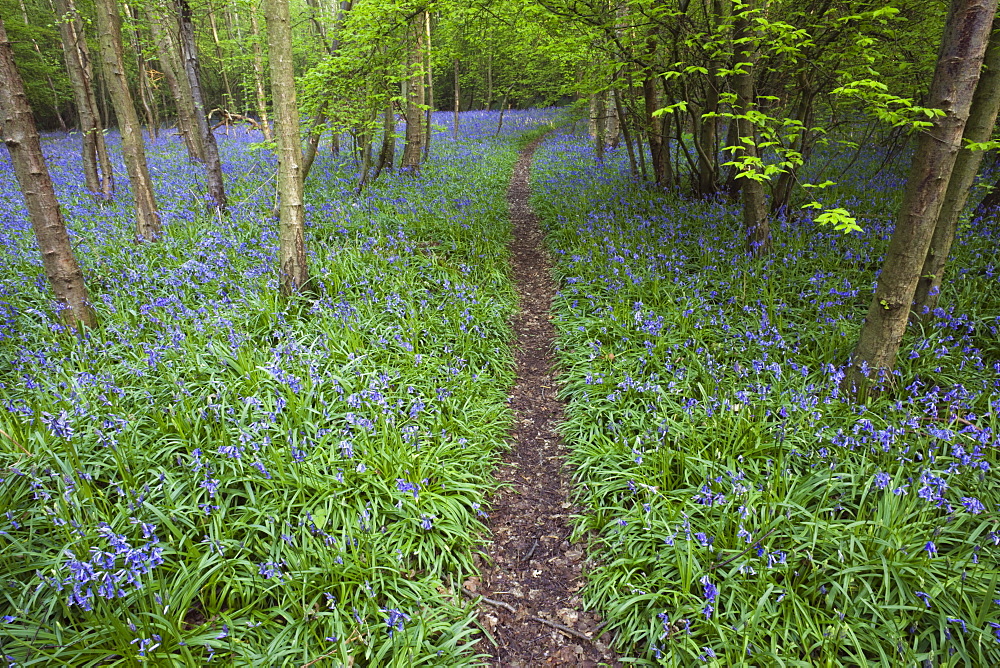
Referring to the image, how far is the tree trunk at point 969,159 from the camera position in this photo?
4.19 meters

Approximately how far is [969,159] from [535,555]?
5.23 metres

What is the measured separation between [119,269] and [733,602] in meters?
7.54

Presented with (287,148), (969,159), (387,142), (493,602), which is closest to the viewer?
(493,602)

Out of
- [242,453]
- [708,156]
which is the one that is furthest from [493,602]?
[708,156]

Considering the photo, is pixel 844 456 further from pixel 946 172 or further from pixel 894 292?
pixel 946 172

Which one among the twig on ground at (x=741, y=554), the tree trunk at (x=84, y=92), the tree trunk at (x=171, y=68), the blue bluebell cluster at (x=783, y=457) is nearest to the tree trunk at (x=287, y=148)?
the blue bluebell cluster at (x=783, y=457)

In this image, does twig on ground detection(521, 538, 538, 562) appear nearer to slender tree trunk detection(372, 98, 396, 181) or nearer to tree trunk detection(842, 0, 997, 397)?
tree trunk detection(842, 0, 997, 397)

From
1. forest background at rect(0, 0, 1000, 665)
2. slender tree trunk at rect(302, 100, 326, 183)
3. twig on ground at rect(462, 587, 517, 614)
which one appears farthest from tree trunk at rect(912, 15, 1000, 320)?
slender tree trunk at rect(302, 100, 326, 183)

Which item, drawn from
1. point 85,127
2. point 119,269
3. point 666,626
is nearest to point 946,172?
point 666,626

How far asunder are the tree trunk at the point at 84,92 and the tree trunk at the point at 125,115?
201 cm

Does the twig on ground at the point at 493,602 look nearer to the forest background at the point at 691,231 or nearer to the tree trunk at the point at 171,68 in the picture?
the forest background at the point at 691,231

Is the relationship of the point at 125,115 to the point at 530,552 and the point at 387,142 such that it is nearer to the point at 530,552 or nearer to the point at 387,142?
the point at 387,142

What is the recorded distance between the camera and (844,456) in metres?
3.37

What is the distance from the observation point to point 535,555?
11.3 ft
